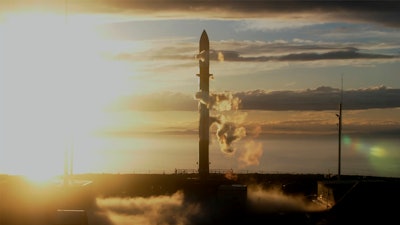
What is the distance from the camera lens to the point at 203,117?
15088cm

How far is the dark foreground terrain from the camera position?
8212 centimetres

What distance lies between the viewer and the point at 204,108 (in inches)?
5935

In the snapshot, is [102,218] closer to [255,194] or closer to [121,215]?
[121,215]

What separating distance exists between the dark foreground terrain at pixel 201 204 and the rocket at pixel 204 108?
4.43 meters

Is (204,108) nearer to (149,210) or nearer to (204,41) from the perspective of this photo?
(204,41)

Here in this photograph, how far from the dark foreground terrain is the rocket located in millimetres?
4434

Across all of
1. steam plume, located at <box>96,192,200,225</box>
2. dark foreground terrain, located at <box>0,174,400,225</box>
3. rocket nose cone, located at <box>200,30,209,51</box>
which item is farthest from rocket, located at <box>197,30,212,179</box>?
steam plume, located at <box>96,192,200,225</box>

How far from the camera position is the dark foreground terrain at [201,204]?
82.1 metres

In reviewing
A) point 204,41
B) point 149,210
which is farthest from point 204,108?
point 149,210

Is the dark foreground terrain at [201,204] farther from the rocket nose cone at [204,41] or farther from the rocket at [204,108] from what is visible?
the rocket nose cone at [204,41]

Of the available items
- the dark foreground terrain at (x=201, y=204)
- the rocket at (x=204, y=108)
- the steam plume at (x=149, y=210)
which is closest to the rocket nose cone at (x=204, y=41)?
the rocket at (x=204, y=108)

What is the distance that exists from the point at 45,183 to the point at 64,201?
22.5 feet

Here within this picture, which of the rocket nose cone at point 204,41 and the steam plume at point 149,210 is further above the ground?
the rocket nose cone at point 204,41

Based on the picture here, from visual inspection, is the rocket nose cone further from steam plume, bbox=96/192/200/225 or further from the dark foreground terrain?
steam plume, bbox=96/192/200/225
